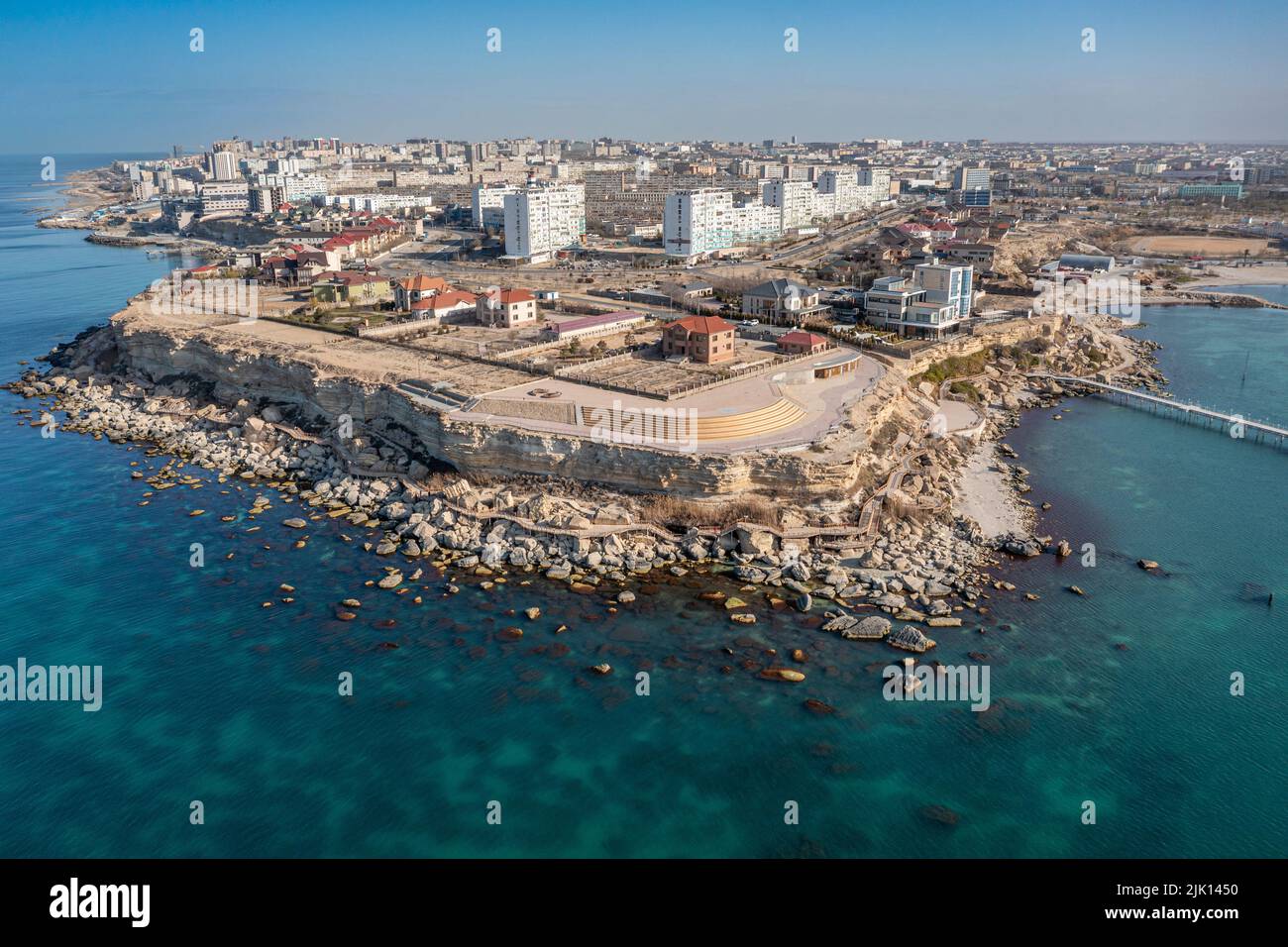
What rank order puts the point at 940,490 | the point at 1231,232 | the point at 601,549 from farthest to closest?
1. the point at 1231,232
2. the point at 940,490
3. the point at 601,549

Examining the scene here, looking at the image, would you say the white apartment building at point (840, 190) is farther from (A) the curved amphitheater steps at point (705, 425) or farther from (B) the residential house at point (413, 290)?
(A) the curved amphitheater steps at point (705, 425)

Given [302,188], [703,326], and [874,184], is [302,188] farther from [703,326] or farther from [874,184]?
[703,326]

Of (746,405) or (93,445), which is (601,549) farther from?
(93,445)

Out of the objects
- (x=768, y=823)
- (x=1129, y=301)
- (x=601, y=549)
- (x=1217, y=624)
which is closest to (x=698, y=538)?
(x=601, y=549)

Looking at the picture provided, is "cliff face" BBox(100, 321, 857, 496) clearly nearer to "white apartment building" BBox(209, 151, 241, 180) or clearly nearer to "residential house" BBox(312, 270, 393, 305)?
"residential house" BBox(312, 270, 393, 305)

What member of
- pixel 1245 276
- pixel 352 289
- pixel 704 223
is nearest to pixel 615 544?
pixel 352 289

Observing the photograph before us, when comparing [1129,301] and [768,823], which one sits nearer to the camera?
[768,823]

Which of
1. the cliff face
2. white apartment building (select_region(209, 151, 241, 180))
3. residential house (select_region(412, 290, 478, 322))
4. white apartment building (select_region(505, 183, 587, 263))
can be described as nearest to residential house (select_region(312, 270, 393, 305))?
residential house (select_region(412, 290, 478, 322))
